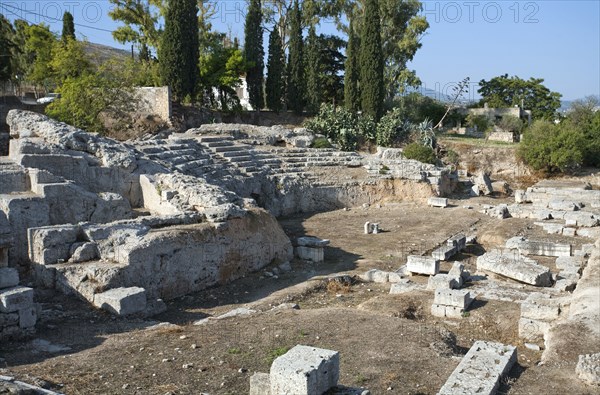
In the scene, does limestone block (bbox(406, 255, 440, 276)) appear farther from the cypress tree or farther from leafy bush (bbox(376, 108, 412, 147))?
the cypress tree

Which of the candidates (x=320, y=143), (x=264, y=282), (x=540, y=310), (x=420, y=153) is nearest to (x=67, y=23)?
(x=320, y=143)

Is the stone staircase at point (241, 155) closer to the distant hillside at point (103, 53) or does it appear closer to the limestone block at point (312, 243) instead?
the limestone block at point (312, 243)

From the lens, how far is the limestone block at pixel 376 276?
13.4m

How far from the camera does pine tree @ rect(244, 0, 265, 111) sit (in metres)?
34.3

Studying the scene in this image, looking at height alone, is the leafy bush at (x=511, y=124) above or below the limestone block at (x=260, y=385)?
above

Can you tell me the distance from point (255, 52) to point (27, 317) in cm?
2776

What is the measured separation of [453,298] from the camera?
34.5ft

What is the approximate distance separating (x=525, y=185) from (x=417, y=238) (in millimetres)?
12229

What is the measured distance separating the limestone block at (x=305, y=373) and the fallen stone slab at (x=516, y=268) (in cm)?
743

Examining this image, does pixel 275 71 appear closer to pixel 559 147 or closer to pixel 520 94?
pixel 559 147

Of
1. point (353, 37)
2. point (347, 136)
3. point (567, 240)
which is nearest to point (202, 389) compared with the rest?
point (567, 240)

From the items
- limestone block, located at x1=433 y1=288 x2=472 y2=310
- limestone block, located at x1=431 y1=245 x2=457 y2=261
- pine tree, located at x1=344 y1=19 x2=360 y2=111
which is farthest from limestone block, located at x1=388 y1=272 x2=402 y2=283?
pine tree, located at x1=344 y1=19 x2=360 y2=111

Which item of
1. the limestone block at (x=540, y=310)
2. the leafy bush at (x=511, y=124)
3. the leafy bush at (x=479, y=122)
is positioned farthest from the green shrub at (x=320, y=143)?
the leafy bush at (x=479, y=122)

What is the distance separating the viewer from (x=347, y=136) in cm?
2969
